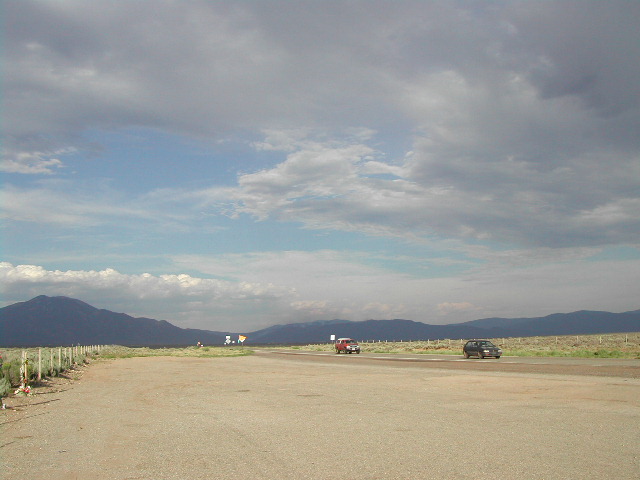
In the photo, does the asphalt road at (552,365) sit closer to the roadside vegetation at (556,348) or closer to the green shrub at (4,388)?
the roadside vegetation at (556,348)

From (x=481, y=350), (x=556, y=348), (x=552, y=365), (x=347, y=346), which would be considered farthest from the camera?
(x=347, y=346)

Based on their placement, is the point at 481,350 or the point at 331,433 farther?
the point at 481,350

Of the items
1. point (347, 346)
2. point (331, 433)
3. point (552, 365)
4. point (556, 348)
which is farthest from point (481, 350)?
point (331, 433)

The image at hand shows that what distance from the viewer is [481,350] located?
43781 millimetres

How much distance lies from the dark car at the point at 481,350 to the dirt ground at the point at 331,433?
22.5 meters

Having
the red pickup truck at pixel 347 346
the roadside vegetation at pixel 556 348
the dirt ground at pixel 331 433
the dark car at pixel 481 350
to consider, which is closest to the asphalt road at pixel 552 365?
the dark car at pixel 481 350

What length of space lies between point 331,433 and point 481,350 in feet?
115

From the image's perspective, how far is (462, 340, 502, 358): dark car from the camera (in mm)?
43094

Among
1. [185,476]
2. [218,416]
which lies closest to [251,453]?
[185,476]

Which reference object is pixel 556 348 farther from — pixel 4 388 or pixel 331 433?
pixel 4 388

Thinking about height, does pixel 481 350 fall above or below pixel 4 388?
below

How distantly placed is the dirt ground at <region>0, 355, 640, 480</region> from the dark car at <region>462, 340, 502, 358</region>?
73.8ft

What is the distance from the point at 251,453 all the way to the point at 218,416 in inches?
192

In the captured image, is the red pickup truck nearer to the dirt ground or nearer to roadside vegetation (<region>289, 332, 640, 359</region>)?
roadside vegetation (<region>289, 332, 640, 359</region>)
